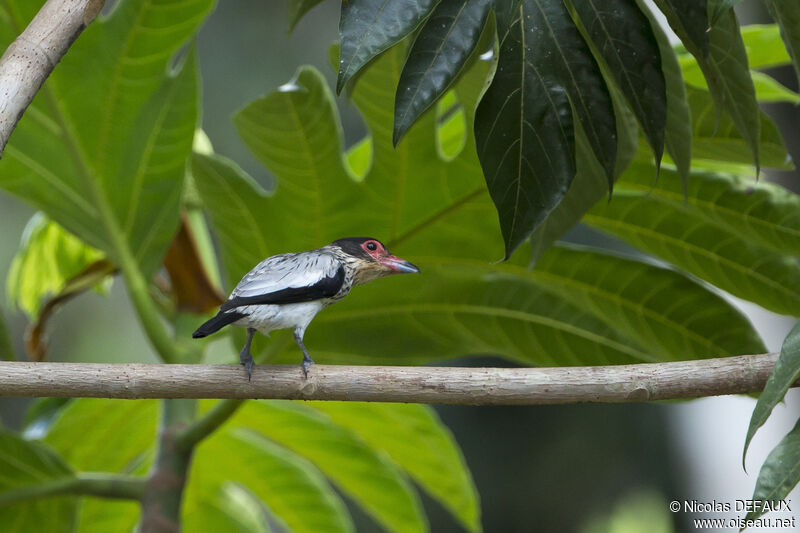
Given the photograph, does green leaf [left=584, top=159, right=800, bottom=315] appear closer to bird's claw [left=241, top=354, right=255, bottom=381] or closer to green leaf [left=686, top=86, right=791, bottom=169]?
green leaf [left=686, top=86, right=791, bottom=169]

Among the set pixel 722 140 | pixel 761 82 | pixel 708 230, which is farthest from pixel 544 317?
pixel 761 82

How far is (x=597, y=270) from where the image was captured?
5.61 ft

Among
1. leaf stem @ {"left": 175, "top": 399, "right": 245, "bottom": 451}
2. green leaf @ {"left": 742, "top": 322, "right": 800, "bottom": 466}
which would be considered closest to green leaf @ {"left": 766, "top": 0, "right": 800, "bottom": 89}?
green leaf @ {"left": 742, "top": 322, "right": 800, "bottom": 466}

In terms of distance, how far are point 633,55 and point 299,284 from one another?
499 mm

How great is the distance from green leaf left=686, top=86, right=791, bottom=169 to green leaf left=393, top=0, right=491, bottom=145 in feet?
2.13

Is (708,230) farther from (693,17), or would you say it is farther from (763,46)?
(693,17)

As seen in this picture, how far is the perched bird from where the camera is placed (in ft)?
3.60

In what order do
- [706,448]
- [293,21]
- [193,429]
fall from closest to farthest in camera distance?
[293,21]
[193,429]
[706,448]

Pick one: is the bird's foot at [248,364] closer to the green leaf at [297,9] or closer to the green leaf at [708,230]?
the green leaf at [297,9]

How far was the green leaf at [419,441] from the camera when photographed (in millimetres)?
2129

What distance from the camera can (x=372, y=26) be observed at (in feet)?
2.80

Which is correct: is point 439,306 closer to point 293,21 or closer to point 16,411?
point 293,21

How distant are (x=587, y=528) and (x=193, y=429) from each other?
2.80 metres

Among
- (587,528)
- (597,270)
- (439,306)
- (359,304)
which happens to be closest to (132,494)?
(359,304)
